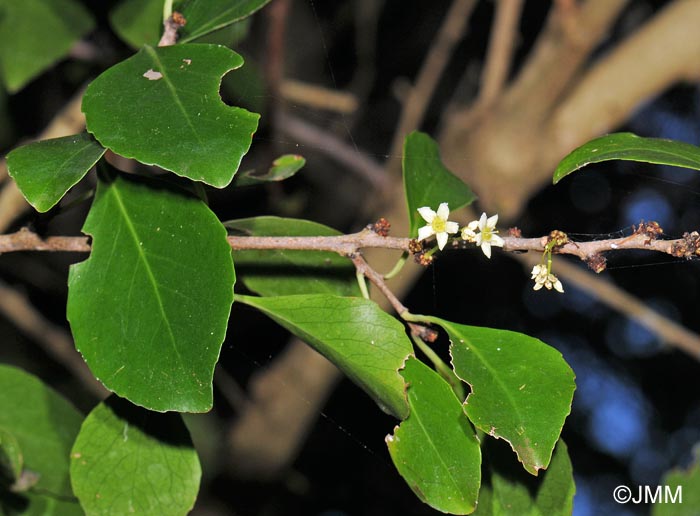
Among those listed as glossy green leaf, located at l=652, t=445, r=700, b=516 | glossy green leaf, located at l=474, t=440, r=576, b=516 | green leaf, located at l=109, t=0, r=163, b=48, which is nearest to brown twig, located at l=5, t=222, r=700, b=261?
glossy green leaf, located at l=474, t=440, r=576, b=516

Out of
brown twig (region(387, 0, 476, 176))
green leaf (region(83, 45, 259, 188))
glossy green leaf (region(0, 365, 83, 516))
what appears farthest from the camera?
brown twig (region(387, 0, 476, 176))

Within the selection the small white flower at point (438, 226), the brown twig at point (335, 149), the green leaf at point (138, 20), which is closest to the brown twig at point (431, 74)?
the brown twig at point (335, 149)

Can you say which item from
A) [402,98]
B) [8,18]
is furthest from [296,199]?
[8,18]

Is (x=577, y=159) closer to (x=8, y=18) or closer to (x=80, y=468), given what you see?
(x=80, y=468)

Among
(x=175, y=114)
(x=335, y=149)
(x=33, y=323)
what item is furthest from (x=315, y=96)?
(x=175, y=114)

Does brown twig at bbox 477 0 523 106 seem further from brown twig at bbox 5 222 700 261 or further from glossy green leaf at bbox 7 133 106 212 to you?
glossy green leaf at bbox 7 133 106 212

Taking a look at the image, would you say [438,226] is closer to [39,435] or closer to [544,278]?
[544,278]
